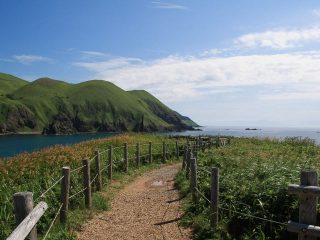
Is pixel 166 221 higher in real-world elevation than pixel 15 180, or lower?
lower

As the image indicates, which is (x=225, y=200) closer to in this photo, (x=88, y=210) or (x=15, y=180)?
(x=88, y=210)

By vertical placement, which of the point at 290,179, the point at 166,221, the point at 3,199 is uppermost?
the point at 290,179

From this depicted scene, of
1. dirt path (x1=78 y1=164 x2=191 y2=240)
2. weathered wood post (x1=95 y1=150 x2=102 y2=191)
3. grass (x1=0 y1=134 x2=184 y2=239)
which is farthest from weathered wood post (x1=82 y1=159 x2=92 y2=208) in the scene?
weathered wood post (x1=95 y1=150 x2=102 y2=191)

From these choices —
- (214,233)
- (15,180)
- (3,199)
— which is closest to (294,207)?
(214,233)

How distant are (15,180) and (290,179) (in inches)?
403

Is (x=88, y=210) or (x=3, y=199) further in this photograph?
(x=88, y=210)

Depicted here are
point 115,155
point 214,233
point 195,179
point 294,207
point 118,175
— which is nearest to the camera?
point 294,207

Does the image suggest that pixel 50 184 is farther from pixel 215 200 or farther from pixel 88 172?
pixel 215 200

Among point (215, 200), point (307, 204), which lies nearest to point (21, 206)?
point (307, 204)

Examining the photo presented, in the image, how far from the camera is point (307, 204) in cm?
763

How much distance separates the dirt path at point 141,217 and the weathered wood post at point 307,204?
4088mm

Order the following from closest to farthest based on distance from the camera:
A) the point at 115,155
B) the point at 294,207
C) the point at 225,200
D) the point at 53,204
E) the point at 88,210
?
the point at 294,207, the point at 225,200, the point at 53,204, the point at 88,210, the point at 115,155

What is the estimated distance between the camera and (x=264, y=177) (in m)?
12.2

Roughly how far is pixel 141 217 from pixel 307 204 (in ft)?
22.8
